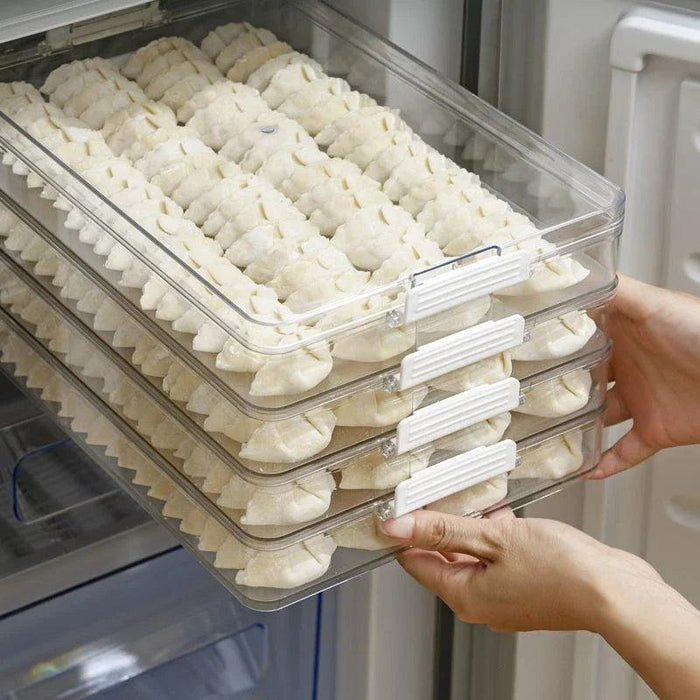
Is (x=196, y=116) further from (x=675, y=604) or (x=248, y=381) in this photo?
(x=675, y=604)

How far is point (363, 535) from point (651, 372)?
352 mm

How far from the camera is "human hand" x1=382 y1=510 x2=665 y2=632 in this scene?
0.97 m

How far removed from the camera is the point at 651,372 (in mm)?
1176

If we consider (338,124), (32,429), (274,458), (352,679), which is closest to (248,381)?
(274,458)

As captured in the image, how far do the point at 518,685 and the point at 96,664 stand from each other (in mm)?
441

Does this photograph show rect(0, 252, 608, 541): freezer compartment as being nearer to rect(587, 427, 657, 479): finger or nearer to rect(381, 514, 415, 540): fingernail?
rect(381, 514, 415, 540): fingernail

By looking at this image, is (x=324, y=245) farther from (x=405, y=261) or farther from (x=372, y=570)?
(x=372, y=570)

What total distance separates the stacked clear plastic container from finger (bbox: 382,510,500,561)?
0.7 inches

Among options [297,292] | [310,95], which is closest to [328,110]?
[310,95]

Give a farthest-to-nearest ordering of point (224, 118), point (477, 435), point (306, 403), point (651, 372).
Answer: point (651, 372) < point (224, 118) < point (477, 435) < point (306, 403)

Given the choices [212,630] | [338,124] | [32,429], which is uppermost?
[338,124]

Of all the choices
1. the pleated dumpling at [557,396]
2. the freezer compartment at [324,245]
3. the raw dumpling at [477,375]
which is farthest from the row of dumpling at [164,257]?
the pleated dumpling at [557,396]

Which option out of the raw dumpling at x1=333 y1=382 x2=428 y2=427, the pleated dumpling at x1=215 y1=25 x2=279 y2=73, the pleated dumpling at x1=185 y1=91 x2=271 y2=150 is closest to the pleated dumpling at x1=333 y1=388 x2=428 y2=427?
the raw dumpling at x1=333 y1=382 x2=428 y2=427

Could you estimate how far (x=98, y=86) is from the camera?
3.53 feet
